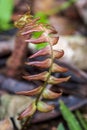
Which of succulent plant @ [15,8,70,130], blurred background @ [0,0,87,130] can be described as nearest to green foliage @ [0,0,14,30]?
blurred background @ [0,0,87,130]

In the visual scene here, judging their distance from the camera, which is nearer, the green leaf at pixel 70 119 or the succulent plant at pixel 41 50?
the succulent plant at pixel 41 50

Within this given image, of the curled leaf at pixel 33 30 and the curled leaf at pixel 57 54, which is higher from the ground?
the curled leaf at pixel 33 30

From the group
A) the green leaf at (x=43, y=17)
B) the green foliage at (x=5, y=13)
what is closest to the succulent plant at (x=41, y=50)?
the green leaf at (x=43, y=17)

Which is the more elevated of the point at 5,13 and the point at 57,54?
the point at 57,54

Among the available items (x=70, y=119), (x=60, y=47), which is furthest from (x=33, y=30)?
(x=60, y=47)

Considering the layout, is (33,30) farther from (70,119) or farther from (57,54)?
(70,119)

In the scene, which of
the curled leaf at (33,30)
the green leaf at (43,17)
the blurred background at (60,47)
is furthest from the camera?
the green leaf at (43,17)

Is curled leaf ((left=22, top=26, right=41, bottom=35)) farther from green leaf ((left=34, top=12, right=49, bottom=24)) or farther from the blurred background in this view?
green leaf ((left=34, top=12, right=49, bottom=24))

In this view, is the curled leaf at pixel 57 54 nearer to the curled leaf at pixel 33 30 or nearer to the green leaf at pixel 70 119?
the curled leaf at pixel 33 30

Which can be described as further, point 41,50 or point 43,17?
point 43,17

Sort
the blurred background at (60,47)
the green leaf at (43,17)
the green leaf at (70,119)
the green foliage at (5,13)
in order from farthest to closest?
the green foliage at (5,13) → the green leaf at (43,17) → the blurred background at (60,47) → the green leaf at (70,119)
